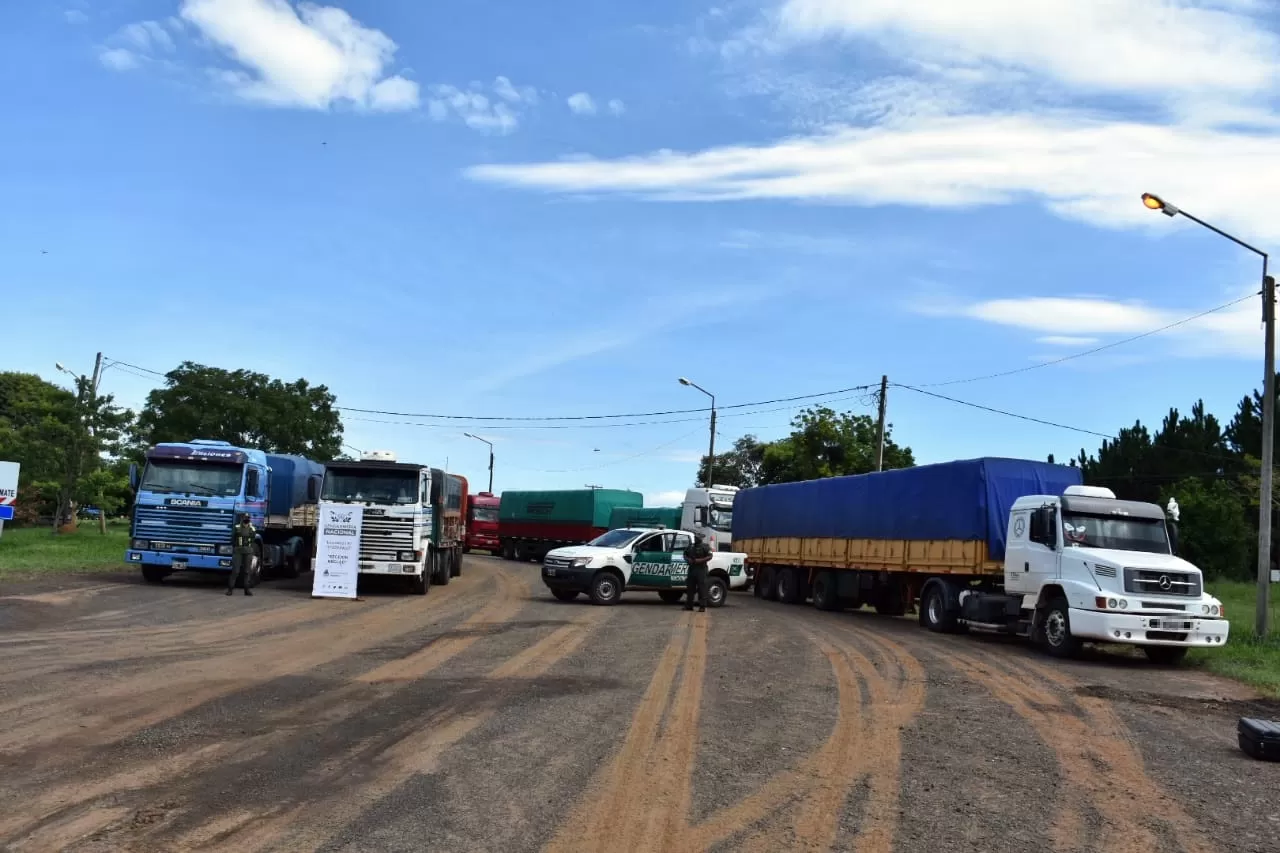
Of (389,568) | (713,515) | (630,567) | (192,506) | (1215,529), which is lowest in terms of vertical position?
(389,568)

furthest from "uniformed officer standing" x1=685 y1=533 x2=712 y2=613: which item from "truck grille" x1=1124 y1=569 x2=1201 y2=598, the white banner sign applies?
"truck grille" x1=1124 y1=569 x2=1201 y2=598

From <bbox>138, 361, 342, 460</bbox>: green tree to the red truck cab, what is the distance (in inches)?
549

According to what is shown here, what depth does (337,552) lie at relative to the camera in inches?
950

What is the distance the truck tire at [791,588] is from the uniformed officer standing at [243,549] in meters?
14.2

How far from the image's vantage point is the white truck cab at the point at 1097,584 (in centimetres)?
1698

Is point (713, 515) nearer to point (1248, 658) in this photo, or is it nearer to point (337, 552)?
point (337, 552)

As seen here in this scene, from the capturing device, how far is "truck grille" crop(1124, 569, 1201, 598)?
17062mm

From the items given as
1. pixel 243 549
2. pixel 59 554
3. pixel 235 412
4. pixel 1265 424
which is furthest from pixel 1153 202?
pixel 235 412

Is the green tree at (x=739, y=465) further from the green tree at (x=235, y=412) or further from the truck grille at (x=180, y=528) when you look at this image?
the truck grille at (x=180, y=528)

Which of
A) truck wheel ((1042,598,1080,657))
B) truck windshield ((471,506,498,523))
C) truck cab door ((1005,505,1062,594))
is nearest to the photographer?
truck wheel ((1042,598,1080,657))

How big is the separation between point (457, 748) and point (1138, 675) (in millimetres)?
11350

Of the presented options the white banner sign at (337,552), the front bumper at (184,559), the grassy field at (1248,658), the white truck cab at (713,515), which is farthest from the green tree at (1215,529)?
the front bumper at (184,559)

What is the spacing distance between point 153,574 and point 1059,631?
1923 cm

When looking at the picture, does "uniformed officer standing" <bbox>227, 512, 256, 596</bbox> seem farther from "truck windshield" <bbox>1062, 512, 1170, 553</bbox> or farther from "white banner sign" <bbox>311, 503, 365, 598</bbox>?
"truck windshield" <bbox>1062, 512, 1170, 553</bbox>
